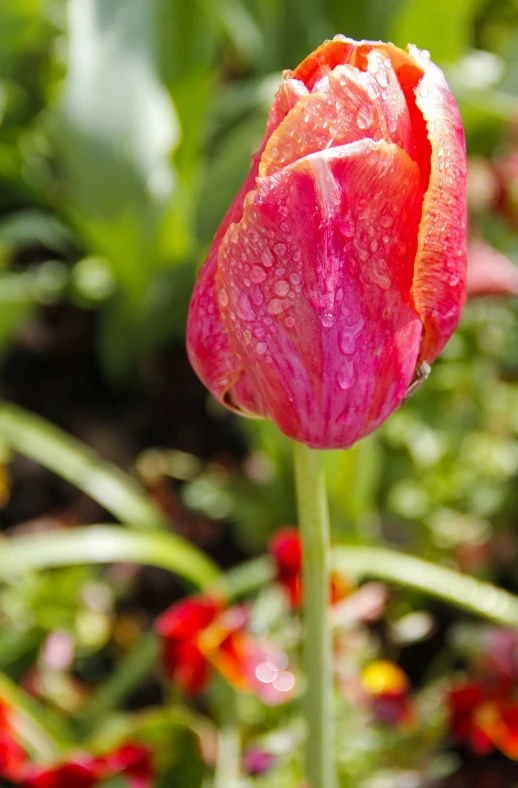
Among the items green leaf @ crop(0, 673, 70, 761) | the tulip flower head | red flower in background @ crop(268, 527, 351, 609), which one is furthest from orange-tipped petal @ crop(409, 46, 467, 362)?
green leaf @ crop(0, 673, 70, 761)

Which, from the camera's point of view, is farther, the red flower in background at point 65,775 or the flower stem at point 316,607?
the red flower in background at point 65,775

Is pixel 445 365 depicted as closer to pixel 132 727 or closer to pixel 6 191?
pixel 132 727

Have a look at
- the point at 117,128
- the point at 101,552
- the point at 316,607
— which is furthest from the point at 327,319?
the point at 117,128

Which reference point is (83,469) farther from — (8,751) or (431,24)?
(431,24)

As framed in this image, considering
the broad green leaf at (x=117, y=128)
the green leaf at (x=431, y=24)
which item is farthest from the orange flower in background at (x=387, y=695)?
the green leaf at (x=431, y=24)

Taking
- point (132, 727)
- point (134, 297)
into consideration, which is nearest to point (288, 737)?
point (132, 727)

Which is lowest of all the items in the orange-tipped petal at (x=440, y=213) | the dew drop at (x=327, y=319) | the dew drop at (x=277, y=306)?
the dew drop at (x=327, y=319)

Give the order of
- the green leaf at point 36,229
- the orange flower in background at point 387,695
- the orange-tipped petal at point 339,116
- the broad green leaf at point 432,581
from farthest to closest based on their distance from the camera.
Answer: the green leaf at point 36,229 → the orange flower in background at point 387,695 → the broad green leaf at point 432,581 → the orange-tipped petal at point 339,116

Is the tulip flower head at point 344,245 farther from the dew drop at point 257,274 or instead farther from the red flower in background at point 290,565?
the red flower in background at point 290,565
